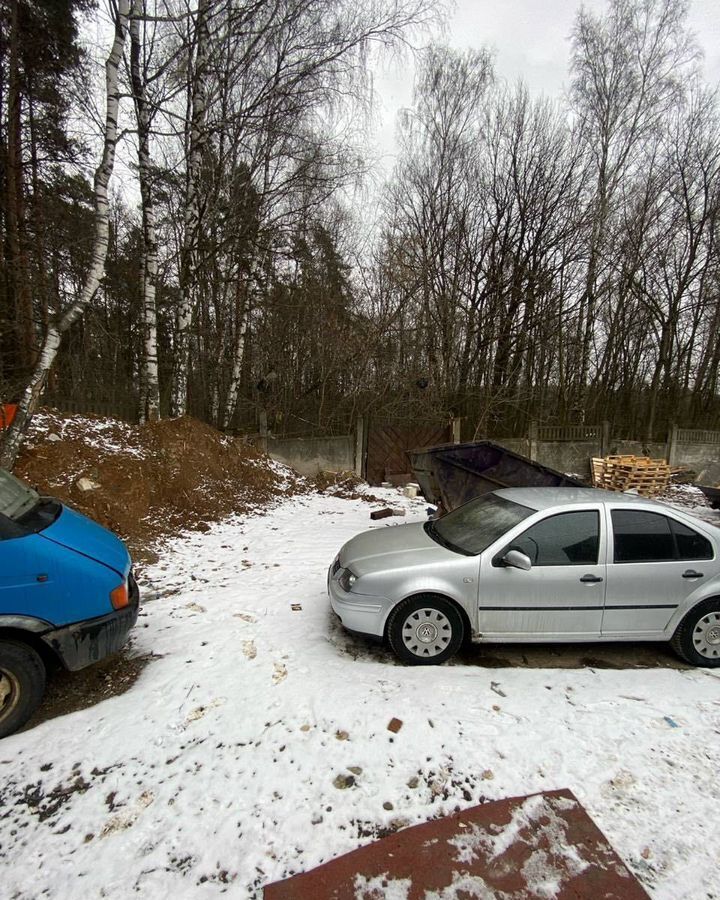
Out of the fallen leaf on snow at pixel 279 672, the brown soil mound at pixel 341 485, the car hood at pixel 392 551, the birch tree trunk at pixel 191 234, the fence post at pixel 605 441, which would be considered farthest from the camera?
the fence post at pixel 605 441

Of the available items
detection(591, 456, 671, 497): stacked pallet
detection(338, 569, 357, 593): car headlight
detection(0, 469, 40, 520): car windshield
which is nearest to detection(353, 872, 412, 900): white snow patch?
detection(338, 569, 357, 593): car headlight

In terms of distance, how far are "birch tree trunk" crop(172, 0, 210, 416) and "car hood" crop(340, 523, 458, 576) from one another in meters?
8.32

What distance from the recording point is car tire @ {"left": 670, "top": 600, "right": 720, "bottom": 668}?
149 inches

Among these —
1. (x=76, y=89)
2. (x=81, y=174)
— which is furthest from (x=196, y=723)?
(x=81, y=174)

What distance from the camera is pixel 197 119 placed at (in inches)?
398

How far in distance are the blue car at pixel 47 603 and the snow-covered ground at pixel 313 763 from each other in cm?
38

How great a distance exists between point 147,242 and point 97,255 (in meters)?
3.11

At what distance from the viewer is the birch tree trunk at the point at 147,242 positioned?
901 cm

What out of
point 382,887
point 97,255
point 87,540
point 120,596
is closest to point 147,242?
point 97,255

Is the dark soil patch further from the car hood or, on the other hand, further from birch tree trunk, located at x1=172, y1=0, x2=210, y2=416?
birch tree trunk, located at x1=172, y1=0, x2=210, y2=416

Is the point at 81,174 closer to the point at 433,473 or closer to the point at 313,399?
the point at 313,399

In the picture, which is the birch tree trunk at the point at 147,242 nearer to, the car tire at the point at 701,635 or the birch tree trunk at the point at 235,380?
the birch tree trunk at the point at 235,380

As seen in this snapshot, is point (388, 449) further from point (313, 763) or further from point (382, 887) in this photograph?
point (382, 887)

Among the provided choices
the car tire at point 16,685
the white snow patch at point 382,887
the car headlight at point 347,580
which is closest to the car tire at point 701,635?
the car headlight at point 347,580
